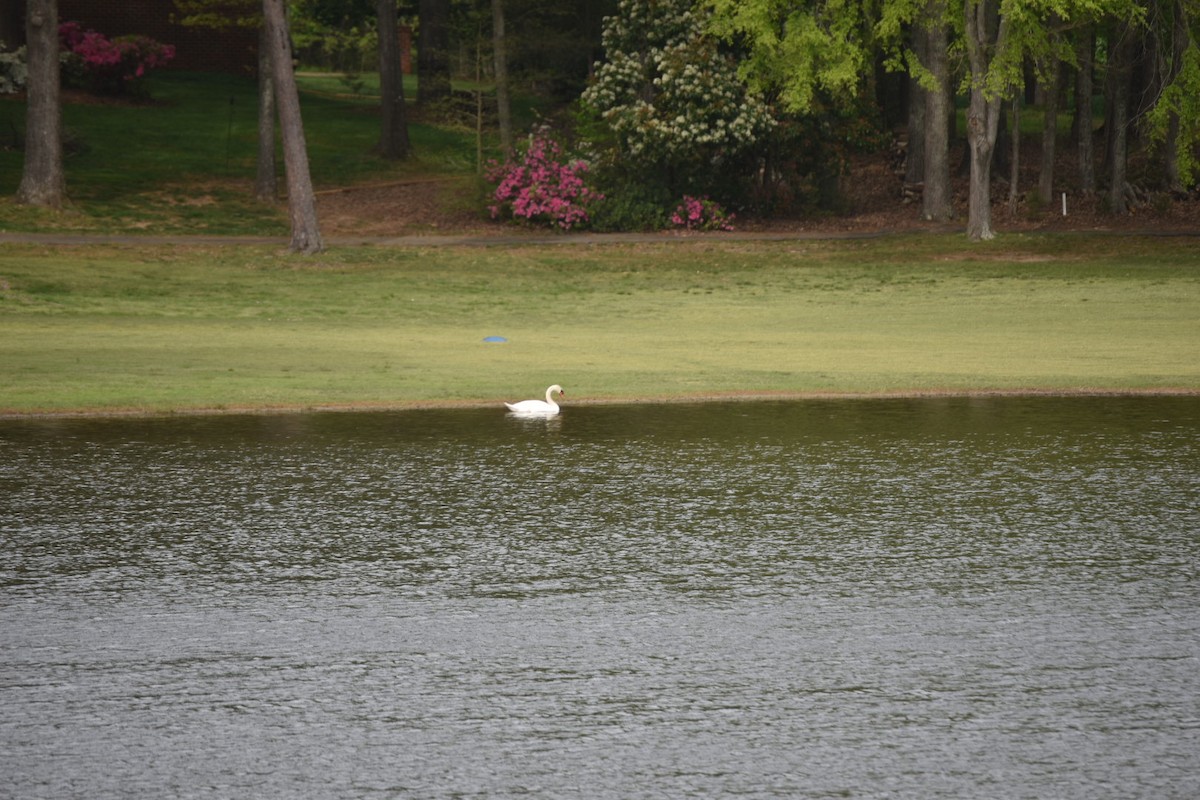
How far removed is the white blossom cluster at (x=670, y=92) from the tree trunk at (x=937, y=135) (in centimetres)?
408

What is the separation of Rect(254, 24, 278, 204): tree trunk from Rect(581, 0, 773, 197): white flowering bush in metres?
8.82

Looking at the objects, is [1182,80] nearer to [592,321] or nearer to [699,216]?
[699,216]

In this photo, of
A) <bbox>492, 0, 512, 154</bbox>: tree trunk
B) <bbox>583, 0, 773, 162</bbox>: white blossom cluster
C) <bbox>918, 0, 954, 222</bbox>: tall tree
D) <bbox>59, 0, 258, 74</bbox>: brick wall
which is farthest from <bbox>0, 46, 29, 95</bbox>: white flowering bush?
<bbox>918, 0, 954, 222</bbox>: tall tree

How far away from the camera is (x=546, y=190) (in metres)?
39.6

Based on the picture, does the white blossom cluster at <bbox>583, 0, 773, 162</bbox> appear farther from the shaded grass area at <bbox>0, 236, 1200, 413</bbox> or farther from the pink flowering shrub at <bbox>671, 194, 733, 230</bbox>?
the shaded grass area at <bbox>0, 236, 1200, 413</bbox>

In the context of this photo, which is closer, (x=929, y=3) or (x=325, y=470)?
(x=325, y=470)

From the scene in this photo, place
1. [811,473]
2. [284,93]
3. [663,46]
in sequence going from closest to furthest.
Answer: [811,473] → [284,93] → [663,46]

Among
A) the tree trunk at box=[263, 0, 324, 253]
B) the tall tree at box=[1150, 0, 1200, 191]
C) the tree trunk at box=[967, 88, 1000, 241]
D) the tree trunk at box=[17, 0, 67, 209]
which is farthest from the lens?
the tree trunk at box=[17, 0, 67, 209]

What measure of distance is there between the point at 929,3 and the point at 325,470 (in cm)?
2781

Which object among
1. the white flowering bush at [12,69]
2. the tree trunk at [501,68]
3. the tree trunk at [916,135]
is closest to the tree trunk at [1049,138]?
the tree trunk at [916,135]

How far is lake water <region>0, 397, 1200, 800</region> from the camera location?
5.64 metres

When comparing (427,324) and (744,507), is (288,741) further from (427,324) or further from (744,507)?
(427,324)

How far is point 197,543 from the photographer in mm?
9367

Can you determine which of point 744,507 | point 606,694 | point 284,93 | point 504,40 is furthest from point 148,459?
point 504,40
